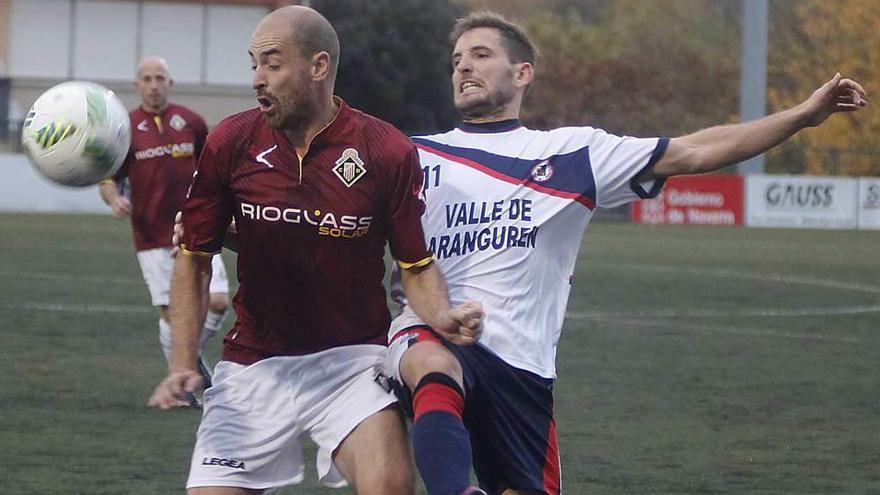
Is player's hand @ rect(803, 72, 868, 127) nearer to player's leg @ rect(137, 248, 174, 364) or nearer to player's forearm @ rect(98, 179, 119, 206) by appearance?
player's forearm @ rect(98, 179, 119, 206)

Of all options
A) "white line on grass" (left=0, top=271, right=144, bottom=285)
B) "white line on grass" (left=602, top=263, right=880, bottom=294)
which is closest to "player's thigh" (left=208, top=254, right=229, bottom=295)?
"white line on grass" (left=0, top=271, right=144, bottom=285)

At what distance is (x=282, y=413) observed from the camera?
16.9ft

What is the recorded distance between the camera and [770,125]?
579 centimetres

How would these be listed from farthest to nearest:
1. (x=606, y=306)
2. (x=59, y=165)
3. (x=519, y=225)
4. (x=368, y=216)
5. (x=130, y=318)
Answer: (x=606, y=306) < (x=130, y=318) < (x=59, y=165) < (x=519, y=225) < (x=368, y=216)

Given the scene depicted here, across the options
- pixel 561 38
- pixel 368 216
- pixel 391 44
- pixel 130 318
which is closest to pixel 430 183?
pixel 368 216

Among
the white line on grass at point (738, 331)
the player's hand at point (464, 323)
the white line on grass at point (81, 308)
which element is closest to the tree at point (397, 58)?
the white line on grass at point (81, 308)

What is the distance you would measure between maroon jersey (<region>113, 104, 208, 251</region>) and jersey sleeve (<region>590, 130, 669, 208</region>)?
5179mm

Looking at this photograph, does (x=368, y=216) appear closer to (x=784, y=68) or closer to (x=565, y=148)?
(x=565, y=148)

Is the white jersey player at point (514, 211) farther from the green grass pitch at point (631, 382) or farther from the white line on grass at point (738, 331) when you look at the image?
the white line on grass at point (738, 331)

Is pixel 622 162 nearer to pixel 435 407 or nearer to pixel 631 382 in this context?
pixel 435 407

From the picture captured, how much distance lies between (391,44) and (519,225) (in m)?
38.9

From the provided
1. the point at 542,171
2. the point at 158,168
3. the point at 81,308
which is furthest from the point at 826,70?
the point at 542,171

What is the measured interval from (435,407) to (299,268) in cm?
60

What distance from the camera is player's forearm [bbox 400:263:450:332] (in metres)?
5.28
